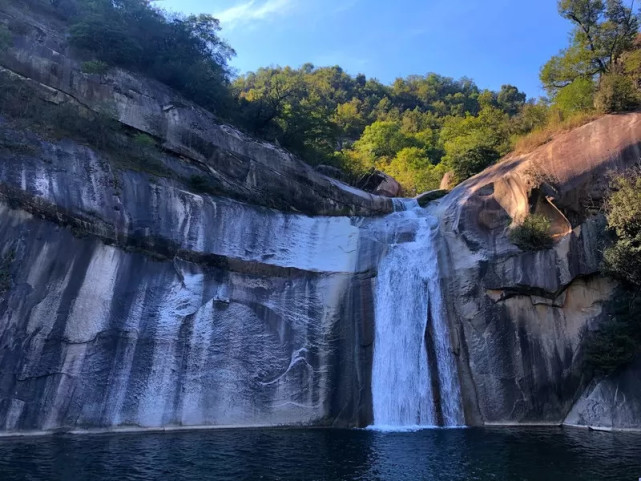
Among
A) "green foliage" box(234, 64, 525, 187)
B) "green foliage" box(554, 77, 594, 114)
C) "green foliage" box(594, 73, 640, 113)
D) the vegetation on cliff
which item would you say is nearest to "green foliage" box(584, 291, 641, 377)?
the vegetation on cliff

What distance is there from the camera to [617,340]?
57.7 feet

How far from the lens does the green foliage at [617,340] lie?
57.3ft

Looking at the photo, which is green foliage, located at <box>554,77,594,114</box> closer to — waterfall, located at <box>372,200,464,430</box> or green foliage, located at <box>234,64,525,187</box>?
green foliage, located at <box>234,64,525,187</box>

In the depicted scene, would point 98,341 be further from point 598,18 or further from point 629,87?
point 598,18

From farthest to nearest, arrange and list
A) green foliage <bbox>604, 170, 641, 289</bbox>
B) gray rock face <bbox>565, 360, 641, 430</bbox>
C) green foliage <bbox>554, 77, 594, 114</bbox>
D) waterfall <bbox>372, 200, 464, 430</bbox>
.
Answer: green foliage <bbox>554, 77, 594, 114</bbox>
waterfall <bbox>372, 200, 464, 430</bbox>
green foliage <bbox>604, 170, 641, 289</bbox>
gray rock face <bbox>565, 360, 641, 430</bbox>

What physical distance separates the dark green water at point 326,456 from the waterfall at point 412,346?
225 cm

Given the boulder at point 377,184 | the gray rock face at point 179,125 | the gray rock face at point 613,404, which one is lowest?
the gray rock face at point 613,404

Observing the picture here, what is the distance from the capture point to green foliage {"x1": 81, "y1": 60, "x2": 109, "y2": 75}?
21906 millimetres

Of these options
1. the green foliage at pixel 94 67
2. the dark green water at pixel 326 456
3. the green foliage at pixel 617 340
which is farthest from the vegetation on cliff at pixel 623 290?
the green foliage at pixel 94 67

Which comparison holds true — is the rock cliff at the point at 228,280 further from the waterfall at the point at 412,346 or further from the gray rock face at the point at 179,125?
the waterfall at the point at 412,346

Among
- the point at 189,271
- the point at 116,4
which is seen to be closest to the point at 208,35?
the point at 116,4

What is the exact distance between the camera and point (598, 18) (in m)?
28.6

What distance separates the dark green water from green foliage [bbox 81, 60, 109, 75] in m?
15.4

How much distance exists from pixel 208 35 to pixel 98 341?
73.3 ft
